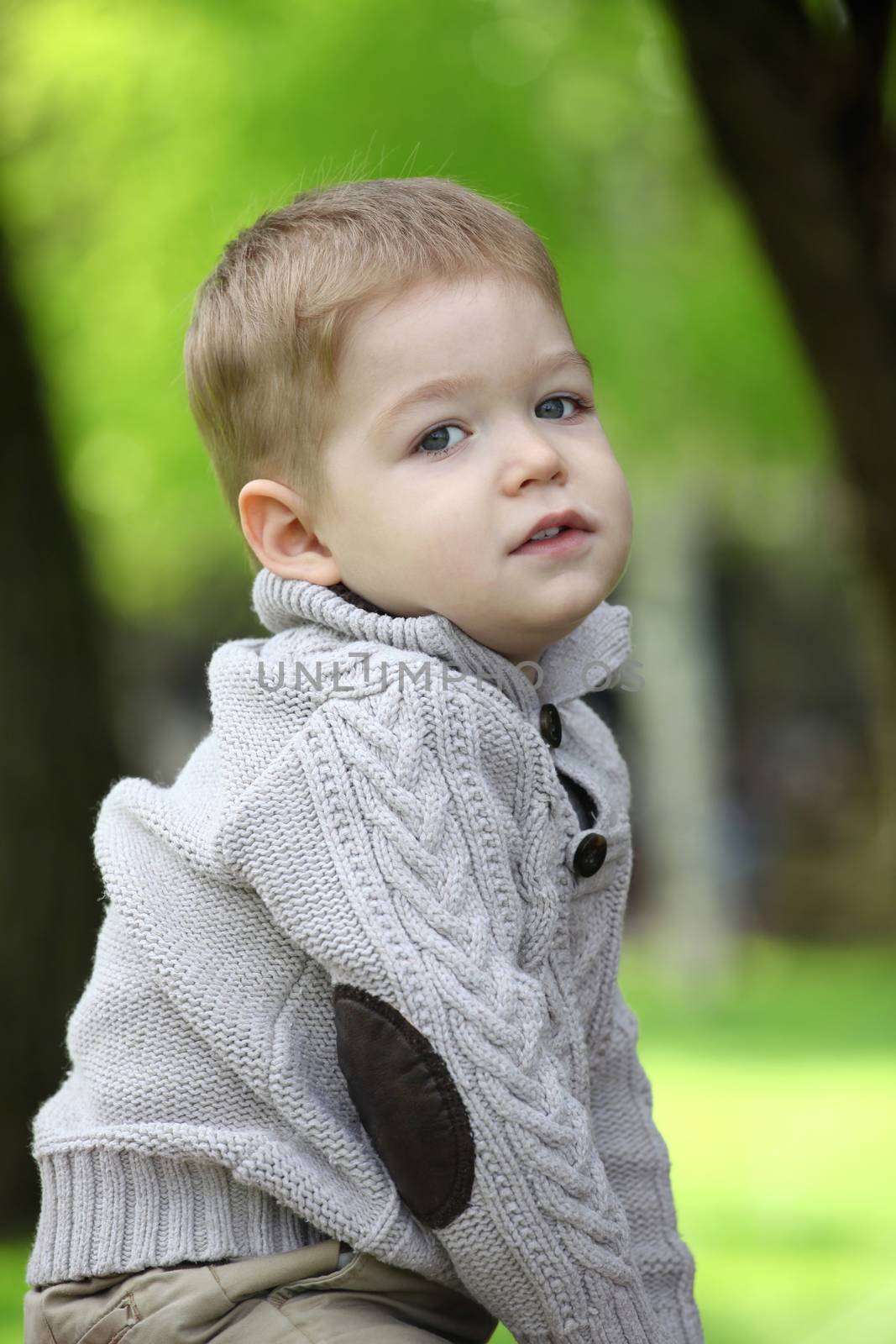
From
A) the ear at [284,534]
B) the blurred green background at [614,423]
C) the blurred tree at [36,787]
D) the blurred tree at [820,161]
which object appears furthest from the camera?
the blurred tree at [820,161]

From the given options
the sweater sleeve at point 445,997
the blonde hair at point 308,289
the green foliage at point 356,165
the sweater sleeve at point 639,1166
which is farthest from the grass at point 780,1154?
the green foliage at point 356,165

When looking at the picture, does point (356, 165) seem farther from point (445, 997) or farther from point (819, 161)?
point (445, 997)

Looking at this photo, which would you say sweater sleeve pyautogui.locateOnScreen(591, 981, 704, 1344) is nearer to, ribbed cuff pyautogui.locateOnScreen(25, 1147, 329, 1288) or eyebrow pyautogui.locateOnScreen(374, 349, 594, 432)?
ribbed cuff pyautogui.locateOnScreen(25, 1147, 329, 1288)

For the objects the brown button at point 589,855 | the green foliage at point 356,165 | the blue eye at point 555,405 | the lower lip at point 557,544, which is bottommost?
the brown button at point 589,855

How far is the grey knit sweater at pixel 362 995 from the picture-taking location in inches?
67.4

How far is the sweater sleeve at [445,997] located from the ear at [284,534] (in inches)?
10.6

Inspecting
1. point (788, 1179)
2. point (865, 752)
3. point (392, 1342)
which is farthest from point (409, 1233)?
point (865, 752)

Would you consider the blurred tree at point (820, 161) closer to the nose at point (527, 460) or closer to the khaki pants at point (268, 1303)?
the nose at point (527, 460)

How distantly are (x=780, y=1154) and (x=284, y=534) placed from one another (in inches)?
183

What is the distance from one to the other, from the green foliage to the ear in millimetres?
3824

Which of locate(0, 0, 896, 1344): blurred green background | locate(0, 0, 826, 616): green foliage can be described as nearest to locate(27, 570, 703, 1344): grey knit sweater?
locate(0, 0, 896, 1344): blurred green background

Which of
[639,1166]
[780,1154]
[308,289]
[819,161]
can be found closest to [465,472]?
[308,289]

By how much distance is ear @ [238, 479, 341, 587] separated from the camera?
6.61 ft

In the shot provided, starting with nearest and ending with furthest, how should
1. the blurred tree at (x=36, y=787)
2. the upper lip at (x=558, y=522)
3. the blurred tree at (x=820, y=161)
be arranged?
the upper lip at (x=558, y=522), the blurred tree at (x=36, y=787), the blurred tree at (x=820, y=161)
